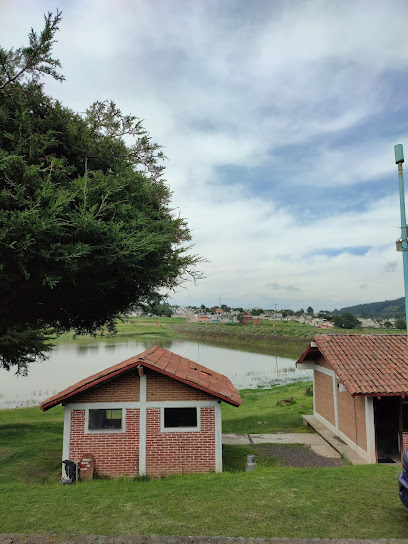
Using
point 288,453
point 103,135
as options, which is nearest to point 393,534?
point 288,453

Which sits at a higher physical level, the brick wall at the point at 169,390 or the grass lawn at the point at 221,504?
the brick wall at the point at 169,390

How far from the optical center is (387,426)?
14.1 meters

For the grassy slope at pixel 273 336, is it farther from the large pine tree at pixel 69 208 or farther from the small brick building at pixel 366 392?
the large pine tree at pixel 69 208

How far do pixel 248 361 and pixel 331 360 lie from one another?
3670cm

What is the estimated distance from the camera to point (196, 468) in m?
10.7

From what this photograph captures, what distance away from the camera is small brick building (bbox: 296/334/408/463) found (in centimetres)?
1175

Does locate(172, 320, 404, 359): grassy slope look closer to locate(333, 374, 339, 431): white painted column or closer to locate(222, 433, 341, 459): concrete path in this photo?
locate(222, 433, 341, 459): concrete path

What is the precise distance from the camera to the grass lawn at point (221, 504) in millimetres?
6109

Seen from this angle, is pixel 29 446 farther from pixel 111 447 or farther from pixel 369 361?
pixel 369 361

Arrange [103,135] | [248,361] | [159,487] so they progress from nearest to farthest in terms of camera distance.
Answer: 1. [159,487]
2. [103,135]
3. [248,361]

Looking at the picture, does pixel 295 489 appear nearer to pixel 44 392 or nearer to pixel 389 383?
pixel 389 383

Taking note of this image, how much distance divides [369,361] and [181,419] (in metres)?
6.73

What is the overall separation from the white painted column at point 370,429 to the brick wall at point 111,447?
6.93 meters

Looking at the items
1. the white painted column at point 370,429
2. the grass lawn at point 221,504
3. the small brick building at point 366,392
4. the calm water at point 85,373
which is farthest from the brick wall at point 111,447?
the calm water at point 85,373
